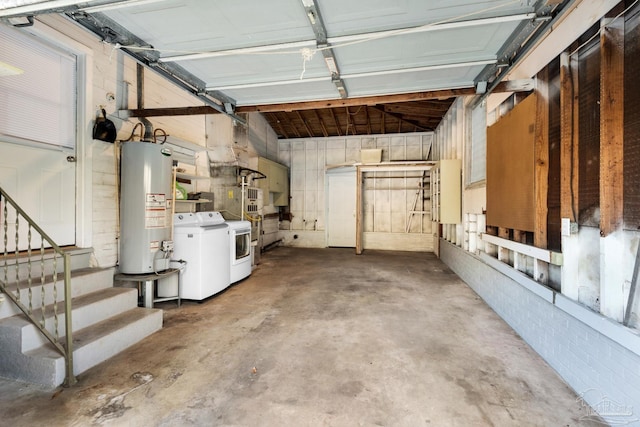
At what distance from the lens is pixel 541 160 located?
2469 millimetres

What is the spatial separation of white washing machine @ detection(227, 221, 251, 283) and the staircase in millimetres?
1562

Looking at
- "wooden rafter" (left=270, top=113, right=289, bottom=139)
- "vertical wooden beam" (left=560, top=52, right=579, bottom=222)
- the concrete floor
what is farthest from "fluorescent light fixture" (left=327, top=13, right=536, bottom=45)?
"wooden rafter" (left=270, top=113, right=289, bottom=139)

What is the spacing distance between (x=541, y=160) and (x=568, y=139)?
1.14 feet

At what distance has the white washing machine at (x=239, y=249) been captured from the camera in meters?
4.44

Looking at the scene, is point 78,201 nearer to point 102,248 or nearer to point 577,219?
point 102,248

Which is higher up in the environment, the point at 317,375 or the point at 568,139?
the point at 568,139

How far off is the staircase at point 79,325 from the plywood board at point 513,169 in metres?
3.95

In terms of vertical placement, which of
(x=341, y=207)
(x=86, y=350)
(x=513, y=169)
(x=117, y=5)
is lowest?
(x=86, y=350)

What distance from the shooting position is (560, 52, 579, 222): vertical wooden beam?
6.91ft

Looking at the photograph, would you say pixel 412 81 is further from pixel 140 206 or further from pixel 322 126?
pixel 322 126

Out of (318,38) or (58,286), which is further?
(58,286)

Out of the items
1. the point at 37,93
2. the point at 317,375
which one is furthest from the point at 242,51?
the point at 317,375

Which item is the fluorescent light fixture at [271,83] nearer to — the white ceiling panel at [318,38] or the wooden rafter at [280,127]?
the white ceiling panel at [318,38]

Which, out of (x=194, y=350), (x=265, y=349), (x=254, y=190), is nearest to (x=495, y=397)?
(x=265, y=349)
